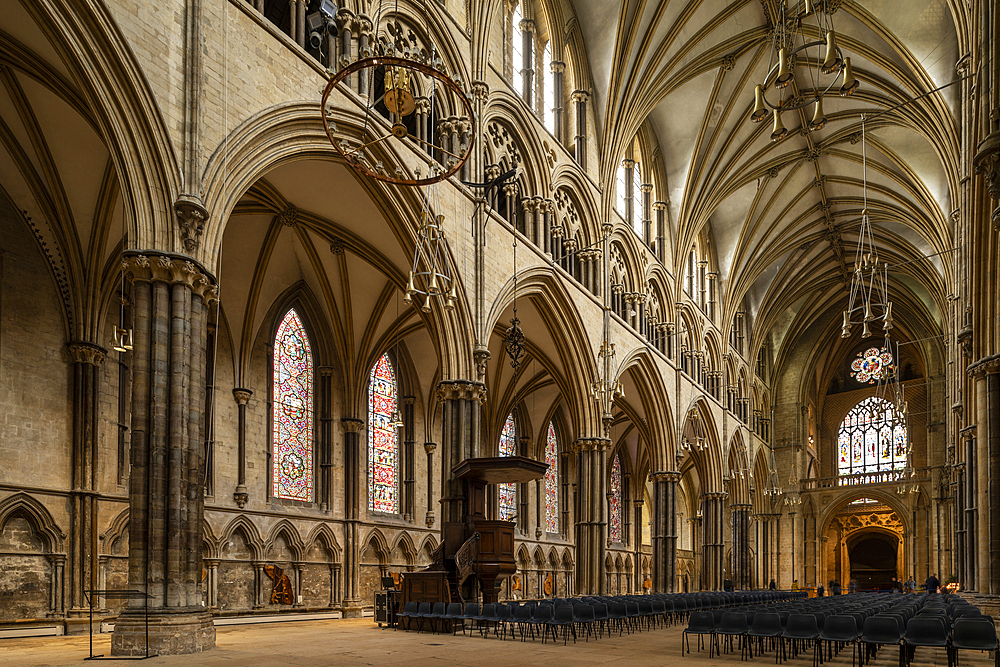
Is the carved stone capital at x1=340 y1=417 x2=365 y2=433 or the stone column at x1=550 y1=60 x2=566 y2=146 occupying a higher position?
the stone column at x1=550 y1=60 x2=566 y2=146

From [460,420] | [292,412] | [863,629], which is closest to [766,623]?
[863,629]

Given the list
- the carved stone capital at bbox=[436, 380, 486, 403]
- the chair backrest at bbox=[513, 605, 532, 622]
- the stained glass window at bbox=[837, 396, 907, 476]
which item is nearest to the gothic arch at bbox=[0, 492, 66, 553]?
the carved stone capital at bbox=[436, 380, 486, 403]

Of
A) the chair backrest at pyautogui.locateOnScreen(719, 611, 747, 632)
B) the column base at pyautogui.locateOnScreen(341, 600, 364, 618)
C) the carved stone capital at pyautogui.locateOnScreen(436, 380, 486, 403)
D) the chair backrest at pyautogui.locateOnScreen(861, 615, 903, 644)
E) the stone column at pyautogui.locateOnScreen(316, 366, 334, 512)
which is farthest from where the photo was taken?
the stone column at pyautogui.locateOnScreen(316, 366, 334, 512)

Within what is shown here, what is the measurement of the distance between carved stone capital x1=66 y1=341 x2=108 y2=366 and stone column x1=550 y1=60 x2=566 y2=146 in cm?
1283

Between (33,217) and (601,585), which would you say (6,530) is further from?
(601,585)

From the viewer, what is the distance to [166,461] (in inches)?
415

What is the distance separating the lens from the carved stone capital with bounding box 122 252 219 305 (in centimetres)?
1080

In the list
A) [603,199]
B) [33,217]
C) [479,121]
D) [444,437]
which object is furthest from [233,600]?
[603,199]

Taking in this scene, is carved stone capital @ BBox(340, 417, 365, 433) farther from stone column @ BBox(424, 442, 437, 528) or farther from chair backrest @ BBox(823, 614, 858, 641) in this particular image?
chair backrest @ BBox(823, 614, 858, 641)

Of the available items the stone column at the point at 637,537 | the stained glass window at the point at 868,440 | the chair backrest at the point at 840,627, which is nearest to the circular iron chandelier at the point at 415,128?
the chair backrest at the point at 840,627

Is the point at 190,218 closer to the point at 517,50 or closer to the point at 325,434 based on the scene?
the point at 325,434

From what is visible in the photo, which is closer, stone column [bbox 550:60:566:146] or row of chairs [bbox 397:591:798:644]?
row of chairs [bbox 397:591:798:644]

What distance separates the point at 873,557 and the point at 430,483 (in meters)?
29.5

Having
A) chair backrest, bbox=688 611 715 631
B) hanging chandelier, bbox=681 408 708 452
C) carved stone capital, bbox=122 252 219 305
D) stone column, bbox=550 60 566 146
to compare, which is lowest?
chair backrest, bbox=688 611 715 631
